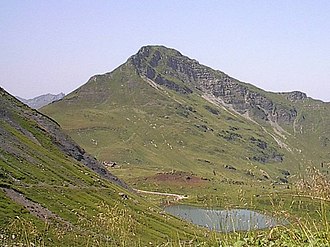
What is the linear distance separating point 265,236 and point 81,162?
13979 cm

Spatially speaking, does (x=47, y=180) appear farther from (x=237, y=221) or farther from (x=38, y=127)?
(x=237, y=221)

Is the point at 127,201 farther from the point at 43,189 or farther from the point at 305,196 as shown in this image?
the point at 305,196

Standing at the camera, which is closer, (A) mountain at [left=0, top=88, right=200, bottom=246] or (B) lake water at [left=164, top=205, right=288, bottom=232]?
(B) lake water at [left=164, top=205, right=288, bottom=232]

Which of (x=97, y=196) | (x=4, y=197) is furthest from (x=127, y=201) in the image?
(x=4, y=197)

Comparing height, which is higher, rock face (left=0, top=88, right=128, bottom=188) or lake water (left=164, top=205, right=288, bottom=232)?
lake water (left=164, top=205, right=288, bottom=232)

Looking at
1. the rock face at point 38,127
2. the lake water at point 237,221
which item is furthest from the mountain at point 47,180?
the lake water at point 237,221

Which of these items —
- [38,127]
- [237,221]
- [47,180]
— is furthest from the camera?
[38,127]

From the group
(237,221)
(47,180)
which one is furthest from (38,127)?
(237,221)

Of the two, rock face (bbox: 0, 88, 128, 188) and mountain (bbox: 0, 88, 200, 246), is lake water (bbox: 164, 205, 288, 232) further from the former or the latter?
rock face (bbox: 0, 88, 128, 188)

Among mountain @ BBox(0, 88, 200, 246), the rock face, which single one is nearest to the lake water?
mountain @ BBox(0, 88, 200, 246)

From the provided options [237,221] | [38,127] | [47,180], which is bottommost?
[47,180]

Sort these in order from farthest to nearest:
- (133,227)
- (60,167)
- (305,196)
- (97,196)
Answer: (60,167), (97,196), (133,227), (305,196)

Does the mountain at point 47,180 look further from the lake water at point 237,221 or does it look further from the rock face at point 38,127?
the lake water at point 237,221

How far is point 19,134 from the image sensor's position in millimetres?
124500
